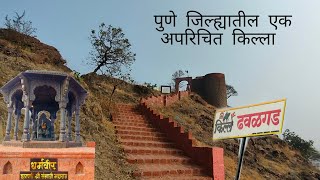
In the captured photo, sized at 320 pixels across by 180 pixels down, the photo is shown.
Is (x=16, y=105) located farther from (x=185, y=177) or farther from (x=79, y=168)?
(x=185, y=177)

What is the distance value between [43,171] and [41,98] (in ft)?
7.83

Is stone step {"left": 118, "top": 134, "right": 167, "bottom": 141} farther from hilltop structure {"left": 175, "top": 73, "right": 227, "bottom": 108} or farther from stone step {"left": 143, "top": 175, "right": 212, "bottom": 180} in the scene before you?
hilltop structure {"left": 175, "top": 73, "right": 227, "bottom": 108}

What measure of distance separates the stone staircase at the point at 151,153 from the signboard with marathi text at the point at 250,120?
6.41 metres

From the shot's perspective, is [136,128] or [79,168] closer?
[79,168]

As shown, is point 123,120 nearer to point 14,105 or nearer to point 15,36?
point 14,105

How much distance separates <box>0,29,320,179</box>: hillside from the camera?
1018 cm

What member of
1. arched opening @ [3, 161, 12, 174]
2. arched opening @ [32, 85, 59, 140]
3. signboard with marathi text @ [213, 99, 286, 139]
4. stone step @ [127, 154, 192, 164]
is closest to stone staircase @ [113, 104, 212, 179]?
stone step @ [127, 154, 192, 164]

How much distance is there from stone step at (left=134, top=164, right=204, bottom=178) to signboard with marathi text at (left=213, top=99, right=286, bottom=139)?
21.0 ft

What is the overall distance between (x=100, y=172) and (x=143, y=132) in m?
5.58

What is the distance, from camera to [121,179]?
8906 millimetres

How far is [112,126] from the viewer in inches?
537

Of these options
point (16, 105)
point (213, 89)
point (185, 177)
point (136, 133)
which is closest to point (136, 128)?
point (136, 133)

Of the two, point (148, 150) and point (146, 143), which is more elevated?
point (146, 143)

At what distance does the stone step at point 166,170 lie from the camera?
9688mm
